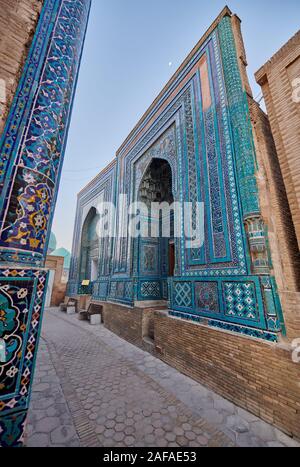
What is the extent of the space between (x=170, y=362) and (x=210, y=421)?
166 cm

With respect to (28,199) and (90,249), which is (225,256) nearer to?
(28,199)

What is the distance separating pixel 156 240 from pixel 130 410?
4.68 m

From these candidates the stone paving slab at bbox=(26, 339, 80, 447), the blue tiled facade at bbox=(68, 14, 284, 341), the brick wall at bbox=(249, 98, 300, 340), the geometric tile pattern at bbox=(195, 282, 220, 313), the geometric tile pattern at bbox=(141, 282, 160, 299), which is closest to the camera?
the stone paving slab at bbox=(26, 339, 80, 447)

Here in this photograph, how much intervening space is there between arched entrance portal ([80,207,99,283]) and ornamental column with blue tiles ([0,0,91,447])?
10076mm

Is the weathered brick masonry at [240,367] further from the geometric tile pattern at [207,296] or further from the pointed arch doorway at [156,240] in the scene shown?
the pointed arch doorway at [156,240]

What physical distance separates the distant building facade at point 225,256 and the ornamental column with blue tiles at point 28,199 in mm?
2603

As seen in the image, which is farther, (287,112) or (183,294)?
(183,294)

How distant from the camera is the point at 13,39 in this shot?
1.75 metres

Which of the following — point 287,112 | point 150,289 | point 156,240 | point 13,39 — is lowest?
point 150,289

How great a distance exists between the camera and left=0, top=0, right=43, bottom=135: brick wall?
1565 millimetres

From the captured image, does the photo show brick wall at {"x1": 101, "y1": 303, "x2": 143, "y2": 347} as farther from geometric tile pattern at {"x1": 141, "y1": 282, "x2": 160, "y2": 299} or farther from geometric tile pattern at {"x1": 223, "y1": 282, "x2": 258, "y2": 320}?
geometric tile pattern at {"x1": 223, "y1": 282, "x2": 258, "y2": 320}

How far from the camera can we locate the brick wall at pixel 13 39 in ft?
5.14

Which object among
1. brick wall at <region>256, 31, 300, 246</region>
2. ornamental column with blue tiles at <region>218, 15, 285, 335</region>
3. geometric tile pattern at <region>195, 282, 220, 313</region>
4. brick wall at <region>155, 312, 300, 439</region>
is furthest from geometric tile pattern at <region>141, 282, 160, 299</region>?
brick wall at <region>256, 31, 300, 246</region>

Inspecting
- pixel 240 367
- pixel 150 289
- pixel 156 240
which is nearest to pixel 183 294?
pixel 240 367
